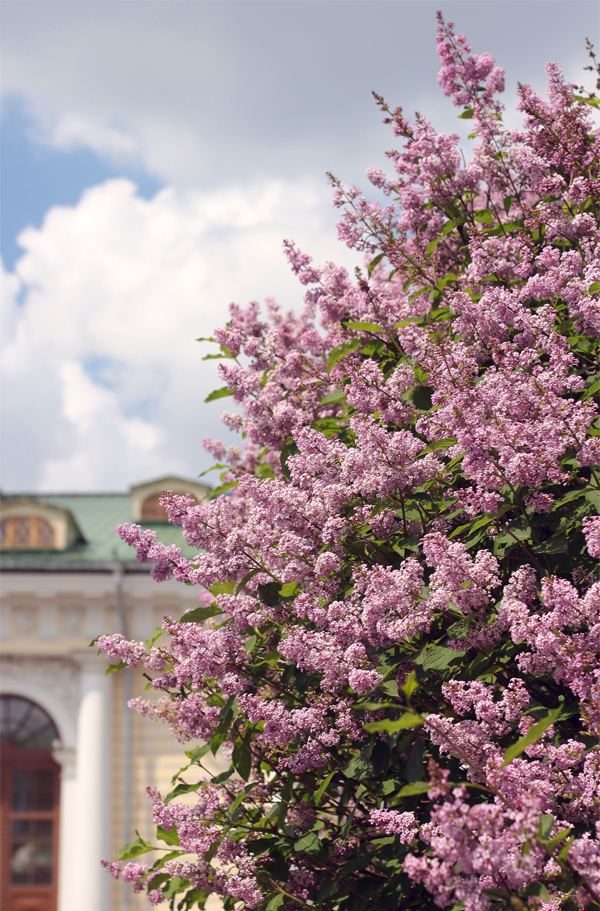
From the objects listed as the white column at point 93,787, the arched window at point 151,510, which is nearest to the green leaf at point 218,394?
the white column at point 93,787

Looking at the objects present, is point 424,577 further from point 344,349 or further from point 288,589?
point 344,349

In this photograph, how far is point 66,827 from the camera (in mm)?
14188

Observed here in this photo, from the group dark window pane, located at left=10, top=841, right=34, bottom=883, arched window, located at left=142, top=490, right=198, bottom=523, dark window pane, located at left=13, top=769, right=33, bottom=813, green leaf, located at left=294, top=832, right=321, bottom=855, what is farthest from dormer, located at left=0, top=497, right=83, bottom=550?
green leaf, located at left=294, top=832, right=321, bottom=855

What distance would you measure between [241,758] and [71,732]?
39.8ft

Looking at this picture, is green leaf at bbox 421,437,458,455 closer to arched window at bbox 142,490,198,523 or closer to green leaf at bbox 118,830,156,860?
green leaf at bbox 118,830,156,860

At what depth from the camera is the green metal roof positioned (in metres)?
15.0

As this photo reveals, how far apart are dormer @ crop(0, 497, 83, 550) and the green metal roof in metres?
0.21

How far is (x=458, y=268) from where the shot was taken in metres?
4.29

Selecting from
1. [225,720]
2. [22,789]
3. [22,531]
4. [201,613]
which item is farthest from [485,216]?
[22,531]

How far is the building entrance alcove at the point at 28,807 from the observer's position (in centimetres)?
1407

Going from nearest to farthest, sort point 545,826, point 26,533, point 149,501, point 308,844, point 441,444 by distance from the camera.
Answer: point 545,826
point 441,444
point 308,844
point 26,533
point 149,501

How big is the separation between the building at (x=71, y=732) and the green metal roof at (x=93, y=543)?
6 centimetres

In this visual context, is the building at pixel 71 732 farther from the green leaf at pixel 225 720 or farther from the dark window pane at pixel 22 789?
the green leaf at pixel 225 720

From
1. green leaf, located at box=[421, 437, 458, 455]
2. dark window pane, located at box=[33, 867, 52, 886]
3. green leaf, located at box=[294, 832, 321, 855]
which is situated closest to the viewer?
green leaf, located at box=[421, 437, 458, 455]
